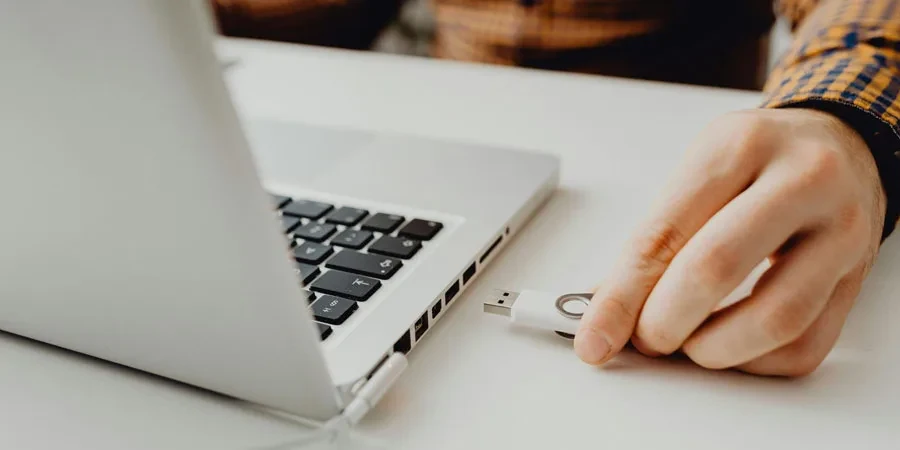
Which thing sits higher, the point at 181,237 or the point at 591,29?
the point at 181,237

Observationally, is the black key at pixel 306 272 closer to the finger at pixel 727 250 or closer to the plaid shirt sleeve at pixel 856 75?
the finger at pixel 727 250

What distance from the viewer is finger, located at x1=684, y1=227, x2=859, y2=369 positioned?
0.31 m

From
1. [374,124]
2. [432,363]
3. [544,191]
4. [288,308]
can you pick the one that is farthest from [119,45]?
[374,124]

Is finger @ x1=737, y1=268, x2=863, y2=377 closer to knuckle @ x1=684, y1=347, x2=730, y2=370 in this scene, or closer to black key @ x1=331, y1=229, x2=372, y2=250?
knuckle @ x1=684, y1=347, x2=730, y2=370

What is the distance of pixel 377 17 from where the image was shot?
109 cm

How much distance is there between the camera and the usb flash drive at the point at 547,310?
354 millimetres

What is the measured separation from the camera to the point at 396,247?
40cm

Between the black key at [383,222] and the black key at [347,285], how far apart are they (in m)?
0.05

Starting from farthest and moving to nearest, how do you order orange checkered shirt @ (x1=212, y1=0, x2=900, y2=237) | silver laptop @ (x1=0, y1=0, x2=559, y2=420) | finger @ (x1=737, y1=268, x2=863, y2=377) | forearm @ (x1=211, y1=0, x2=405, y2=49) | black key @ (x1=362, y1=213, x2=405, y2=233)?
forearm @ (x1=211, y1=0, x2=405, y2=49) → orange checkered shirt @ (x1=212, y1=0, x2=900, y2=237) → black key @ (x1=362, y1=213, x2=405, y2=233) → finger @ (x1=737, y1=268, x2=863, y2=377) → silver laptop @ (x1=0, y1=0, x2=559, y2=420)

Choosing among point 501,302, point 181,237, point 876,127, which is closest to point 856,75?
point 876,127

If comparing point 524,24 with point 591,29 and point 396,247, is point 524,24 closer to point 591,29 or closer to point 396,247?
point 591,29

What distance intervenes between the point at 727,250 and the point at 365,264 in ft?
0.57

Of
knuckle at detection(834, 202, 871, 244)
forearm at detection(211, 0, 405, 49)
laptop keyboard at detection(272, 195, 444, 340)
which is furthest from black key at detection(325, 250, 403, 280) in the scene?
forearm at detection(211, 0, 405, 49)

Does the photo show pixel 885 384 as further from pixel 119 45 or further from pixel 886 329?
pixel 119 45
